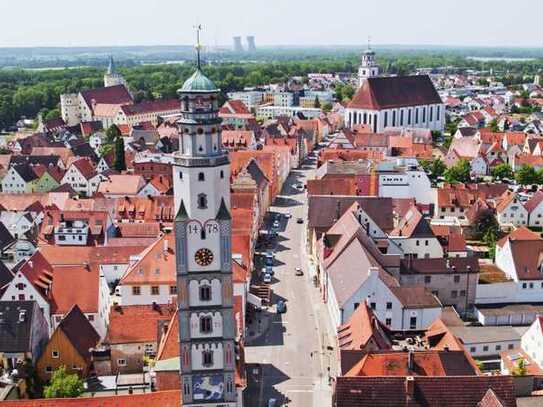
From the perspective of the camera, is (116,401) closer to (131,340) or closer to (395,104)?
(131,340)

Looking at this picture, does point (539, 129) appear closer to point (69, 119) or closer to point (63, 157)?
point (63, 157)

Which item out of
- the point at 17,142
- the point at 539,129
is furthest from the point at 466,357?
the point at 539,129

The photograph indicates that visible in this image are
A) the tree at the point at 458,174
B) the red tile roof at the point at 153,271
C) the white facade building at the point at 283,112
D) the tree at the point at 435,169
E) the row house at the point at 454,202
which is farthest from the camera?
the white facade building at the point at 283,112

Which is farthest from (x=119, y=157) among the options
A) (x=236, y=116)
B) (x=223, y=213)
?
(x=223, y=213)

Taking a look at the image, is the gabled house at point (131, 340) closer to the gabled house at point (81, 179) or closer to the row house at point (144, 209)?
the row house at point (144, 209)

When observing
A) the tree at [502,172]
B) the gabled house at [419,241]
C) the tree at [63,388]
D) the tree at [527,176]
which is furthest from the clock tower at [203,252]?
the tree at [502,172]

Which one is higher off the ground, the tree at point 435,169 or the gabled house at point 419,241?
the gabled house at point 419,241
